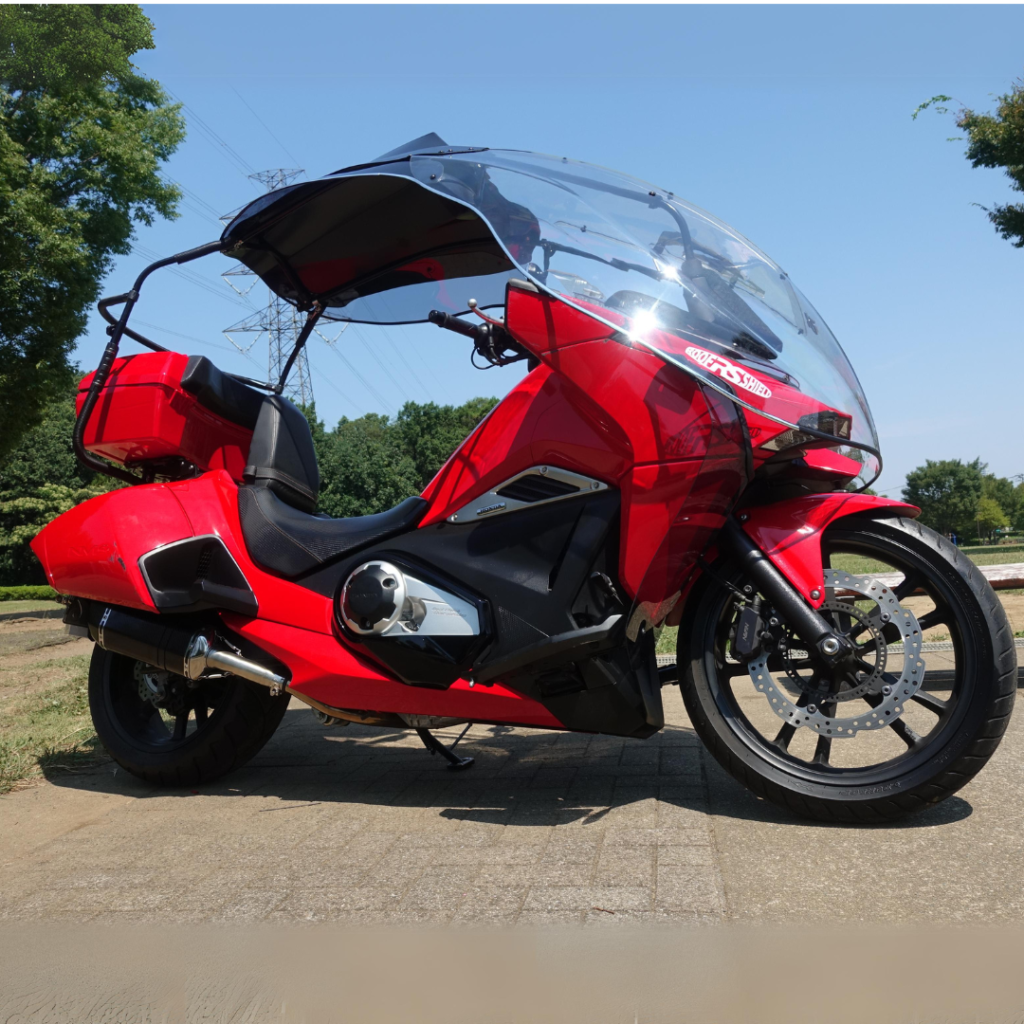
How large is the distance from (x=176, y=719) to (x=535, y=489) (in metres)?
1.79

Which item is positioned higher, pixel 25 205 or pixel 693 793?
pixel 25 205

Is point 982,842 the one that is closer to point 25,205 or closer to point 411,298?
point 411,298

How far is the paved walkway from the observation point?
2.10 m

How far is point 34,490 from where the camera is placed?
125 ft

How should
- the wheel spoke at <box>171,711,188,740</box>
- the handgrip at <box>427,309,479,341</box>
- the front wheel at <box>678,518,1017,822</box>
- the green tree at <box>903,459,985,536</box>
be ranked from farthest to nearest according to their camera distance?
1. the green tree at <box>903,459,985,536</box>
2. the wheel spoke at <box>171,711,188,740</box>
3. the handgrip at <box>427,309,479,341</box>
4. the front wheel at <box>678,518,1017,822</box>

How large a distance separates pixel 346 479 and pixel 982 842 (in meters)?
47.7

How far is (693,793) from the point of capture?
2.96 meters

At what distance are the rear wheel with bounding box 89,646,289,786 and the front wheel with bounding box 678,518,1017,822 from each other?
170 centimetres

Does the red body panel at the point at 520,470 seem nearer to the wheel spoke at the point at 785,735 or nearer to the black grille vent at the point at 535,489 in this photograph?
the black grille vent at the point at 535,489

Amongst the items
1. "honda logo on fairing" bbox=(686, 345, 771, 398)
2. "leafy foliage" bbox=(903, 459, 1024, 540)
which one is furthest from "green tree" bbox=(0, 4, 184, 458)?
"leafy foliage" bbox=(903, 459, 1024, 540)

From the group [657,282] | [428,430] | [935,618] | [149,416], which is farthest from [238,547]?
[428,430]

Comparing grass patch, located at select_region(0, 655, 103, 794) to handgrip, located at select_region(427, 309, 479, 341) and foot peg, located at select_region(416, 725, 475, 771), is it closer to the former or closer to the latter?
foot peg, located at select_region(416, 725, 475, 771)

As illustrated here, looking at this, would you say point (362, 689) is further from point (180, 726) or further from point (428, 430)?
point (428, 430)

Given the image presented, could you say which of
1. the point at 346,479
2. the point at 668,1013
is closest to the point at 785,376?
the point at 668,1013
